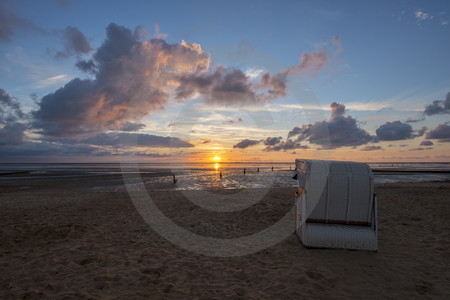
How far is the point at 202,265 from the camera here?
706 cm

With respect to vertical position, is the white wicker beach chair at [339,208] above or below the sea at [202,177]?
above

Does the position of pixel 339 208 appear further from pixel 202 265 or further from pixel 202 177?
pixel 202 177

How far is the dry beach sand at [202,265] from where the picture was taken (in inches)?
219

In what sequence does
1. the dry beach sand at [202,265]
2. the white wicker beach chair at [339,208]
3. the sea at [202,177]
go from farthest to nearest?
the sea at [202,177] → the white wicker beach chair at [339,208] → the dry beach sand at [202,265]

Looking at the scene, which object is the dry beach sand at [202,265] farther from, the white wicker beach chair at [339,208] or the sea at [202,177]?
the sea at [202,177]

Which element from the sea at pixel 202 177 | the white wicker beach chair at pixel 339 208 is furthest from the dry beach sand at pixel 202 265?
the sea at pixel 202 177

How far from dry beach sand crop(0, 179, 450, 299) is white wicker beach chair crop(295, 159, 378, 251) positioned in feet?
1.40

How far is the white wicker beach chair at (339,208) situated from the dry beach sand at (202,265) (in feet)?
1.40

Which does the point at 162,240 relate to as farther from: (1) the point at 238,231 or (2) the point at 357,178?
(2) the point at 357,178

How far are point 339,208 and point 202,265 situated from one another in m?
4.43

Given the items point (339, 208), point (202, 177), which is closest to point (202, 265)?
point (339, 208)

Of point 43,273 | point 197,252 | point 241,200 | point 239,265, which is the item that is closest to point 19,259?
point 43,273

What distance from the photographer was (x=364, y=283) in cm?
593

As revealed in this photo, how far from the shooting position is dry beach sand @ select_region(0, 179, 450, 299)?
5570 mm
